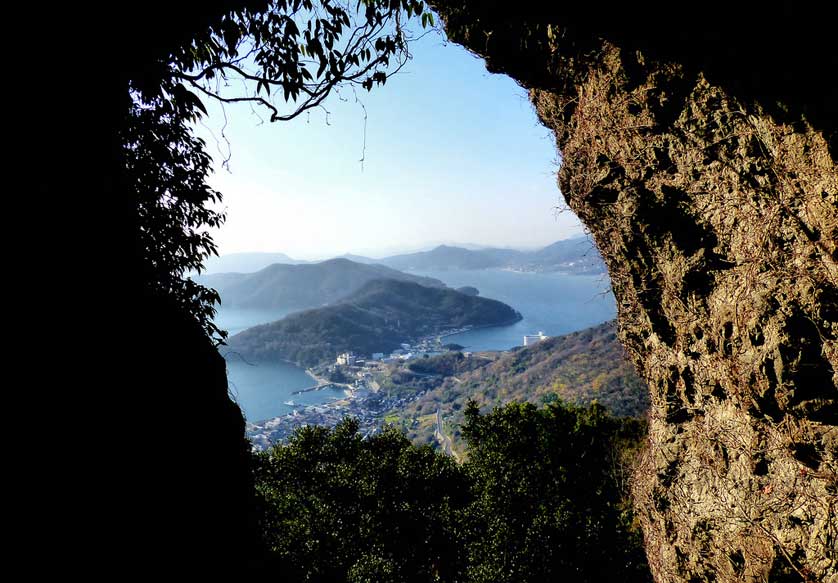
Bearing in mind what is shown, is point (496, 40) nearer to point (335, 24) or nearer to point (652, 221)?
point (335, 24)

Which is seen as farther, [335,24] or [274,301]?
[274,301]

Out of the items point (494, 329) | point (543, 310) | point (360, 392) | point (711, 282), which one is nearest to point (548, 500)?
point (711, 282)

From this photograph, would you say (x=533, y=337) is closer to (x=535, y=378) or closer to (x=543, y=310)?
(x=543, y=310)

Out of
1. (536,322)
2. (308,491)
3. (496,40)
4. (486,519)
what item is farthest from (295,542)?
(536,322)

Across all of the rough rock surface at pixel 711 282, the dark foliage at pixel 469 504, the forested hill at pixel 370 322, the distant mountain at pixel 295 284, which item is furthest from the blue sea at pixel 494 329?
the distant mountain at pixel 295 284

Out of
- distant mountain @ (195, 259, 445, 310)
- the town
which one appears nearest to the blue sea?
the town

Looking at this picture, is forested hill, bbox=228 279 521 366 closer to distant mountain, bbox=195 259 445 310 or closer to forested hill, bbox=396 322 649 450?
forested hill, bbox=396 322 649 450

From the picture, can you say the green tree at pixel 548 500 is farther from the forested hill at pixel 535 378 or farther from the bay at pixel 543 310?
the bay at pixel 543 310

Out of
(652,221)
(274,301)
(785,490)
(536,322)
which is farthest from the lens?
Answer: (274,301)
